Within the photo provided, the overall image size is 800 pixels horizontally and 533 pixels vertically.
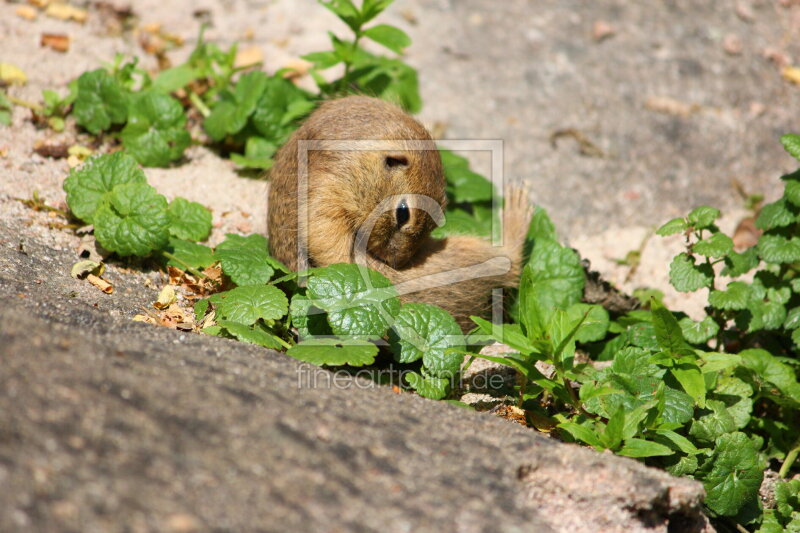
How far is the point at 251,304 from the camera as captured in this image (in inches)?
118

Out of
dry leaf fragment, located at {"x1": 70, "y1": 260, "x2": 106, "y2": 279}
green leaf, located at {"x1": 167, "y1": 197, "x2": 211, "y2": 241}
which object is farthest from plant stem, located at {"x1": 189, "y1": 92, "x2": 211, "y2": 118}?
dry leaf fragment, located at {"x1": 70, "y1": 260, "x2": 106, "y2": 279}

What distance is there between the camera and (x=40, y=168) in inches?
156

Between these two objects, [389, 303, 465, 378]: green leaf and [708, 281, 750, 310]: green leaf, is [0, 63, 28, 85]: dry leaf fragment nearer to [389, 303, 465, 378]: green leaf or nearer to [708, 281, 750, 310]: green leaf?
[389, 303, 465, 378]: green leaf

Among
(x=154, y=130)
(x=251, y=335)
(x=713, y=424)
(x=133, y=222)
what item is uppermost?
(x=154, y=130)

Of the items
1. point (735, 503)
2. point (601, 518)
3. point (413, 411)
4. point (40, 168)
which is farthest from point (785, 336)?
point (40, 168)

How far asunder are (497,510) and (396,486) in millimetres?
299

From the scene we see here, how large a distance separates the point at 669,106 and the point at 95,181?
4146 millimetres

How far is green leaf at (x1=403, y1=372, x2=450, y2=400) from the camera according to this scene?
2.89 metres

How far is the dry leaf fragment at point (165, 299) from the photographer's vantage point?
3.22 metres

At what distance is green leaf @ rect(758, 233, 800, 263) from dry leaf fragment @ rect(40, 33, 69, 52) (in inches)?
180

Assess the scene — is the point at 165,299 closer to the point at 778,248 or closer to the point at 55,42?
the point at 55,42

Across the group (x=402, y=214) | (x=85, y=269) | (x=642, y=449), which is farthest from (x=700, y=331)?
(x=85, y=269)

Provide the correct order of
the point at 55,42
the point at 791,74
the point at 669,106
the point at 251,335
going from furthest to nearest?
1. the point at 791,74
2. the point at 669,106
3. the point at 55,42
4. the point at 251,335

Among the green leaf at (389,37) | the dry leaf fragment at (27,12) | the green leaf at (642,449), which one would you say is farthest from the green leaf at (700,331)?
the dry leaf fragment at (27,12)
